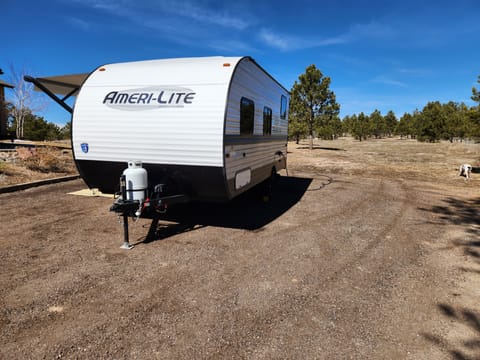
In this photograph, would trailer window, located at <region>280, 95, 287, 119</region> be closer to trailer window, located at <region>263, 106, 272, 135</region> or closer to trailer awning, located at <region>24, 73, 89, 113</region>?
trailer window, located at <region>263, 106, 272, 135</region>

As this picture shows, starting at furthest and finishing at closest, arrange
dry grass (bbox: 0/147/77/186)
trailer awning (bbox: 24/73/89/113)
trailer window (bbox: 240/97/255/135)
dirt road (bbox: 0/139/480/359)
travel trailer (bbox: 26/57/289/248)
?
dry grass (bbox: 0/147/77/186) → trailer awning (bbox: 24/73/89/113) → trailer window (bbox: 240/97/255/135) → travel trailer (bbox: 26/57/289/248) → dirt road (bbox: 0/139/480/359)

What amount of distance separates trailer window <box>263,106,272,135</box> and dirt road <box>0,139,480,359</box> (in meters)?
2.47

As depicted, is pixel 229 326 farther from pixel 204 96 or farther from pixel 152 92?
pixel 152 92

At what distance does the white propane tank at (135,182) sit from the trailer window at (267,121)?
13.3 ft

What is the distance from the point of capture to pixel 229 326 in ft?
10.8

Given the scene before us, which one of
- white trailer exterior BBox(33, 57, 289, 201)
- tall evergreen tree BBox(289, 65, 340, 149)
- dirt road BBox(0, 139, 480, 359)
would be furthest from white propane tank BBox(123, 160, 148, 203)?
tall evergreen tree BBox(289, 65, 340, 149)

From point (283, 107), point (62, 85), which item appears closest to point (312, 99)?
point (283, 107)

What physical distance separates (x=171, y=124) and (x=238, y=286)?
3183mm

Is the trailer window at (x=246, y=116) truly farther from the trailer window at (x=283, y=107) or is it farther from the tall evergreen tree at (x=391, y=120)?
the tall evergreen tree at (x=391, y=120)

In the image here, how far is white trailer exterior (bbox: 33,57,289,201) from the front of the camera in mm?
5418

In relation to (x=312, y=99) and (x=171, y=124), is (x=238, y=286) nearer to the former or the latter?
(x=171, y=124)

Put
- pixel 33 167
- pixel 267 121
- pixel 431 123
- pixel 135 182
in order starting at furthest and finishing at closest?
1. pixel 431 123
2. pixel 33 167
3. pixel 267 121
4. pixel 135 182

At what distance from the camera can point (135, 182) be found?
5141mm

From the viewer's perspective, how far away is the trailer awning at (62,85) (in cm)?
695
